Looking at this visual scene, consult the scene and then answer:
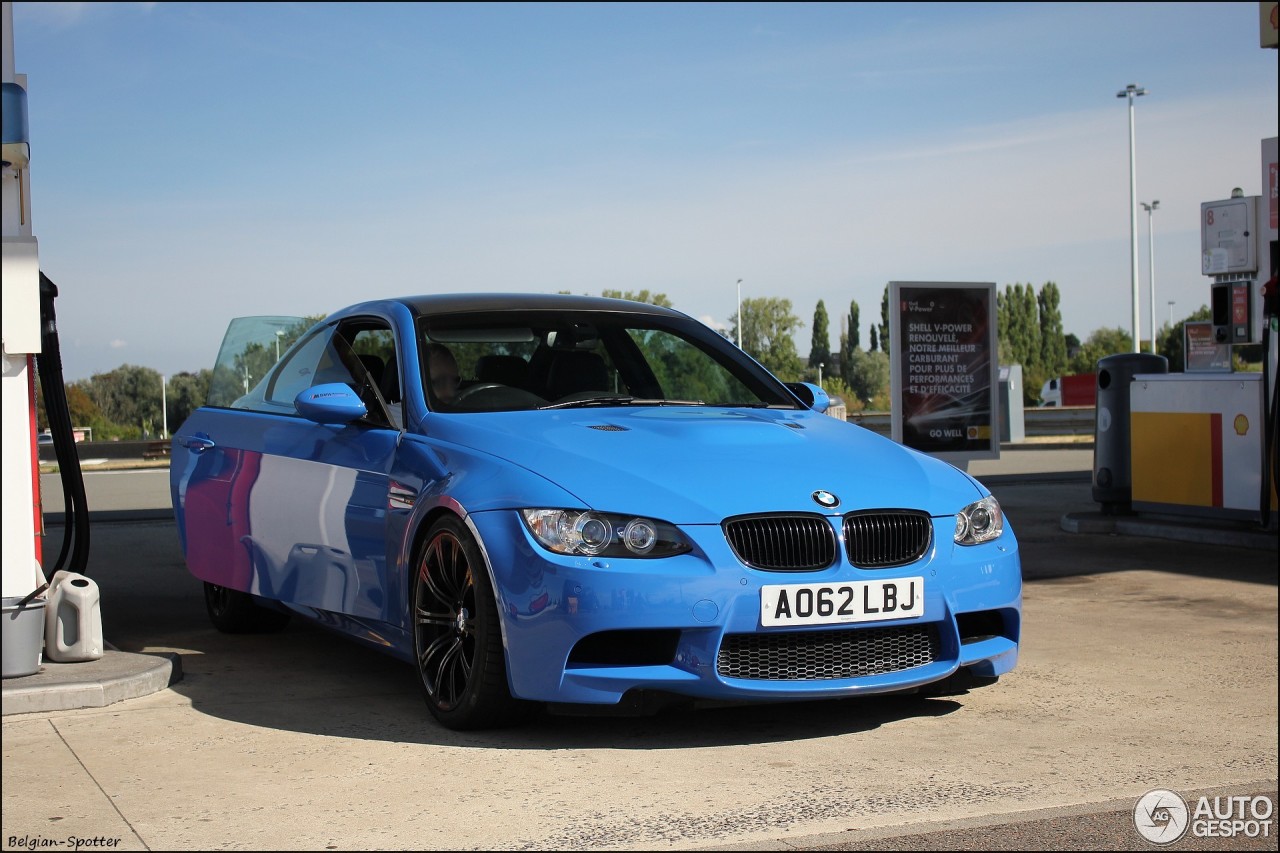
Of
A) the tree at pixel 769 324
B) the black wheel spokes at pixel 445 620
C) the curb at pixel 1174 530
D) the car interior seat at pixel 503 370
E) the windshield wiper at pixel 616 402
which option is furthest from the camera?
the tree at pixel 769 324

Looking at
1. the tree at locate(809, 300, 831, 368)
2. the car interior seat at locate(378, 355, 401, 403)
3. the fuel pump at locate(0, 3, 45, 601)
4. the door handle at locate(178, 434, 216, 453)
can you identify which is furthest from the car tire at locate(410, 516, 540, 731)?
the tree at locate(809, 300, 831, 368)

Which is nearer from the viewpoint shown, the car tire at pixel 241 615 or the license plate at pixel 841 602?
the license plate at pixel 841 602

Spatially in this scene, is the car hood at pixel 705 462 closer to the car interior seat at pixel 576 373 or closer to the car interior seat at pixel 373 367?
the car interior seat at pixel 576 373

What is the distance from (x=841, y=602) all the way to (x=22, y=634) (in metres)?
3.11

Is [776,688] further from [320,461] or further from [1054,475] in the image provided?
[1054,475]

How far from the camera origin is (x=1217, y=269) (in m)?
12.1

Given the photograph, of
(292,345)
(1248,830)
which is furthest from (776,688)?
(292,345)

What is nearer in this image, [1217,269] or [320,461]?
[320,461]

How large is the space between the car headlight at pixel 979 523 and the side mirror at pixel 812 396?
50.0 inches

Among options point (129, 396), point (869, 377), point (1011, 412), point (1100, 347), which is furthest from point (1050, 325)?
point (1011, 412)

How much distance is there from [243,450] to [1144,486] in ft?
25.6

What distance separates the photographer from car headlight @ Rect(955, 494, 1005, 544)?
16.2ft

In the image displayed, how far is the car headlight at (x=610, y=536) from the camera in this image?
4.51 meters

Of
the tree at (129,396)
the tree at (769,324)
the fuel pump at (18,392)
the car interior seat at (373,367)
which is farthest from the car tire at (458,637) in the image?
the tree at (769,324)
